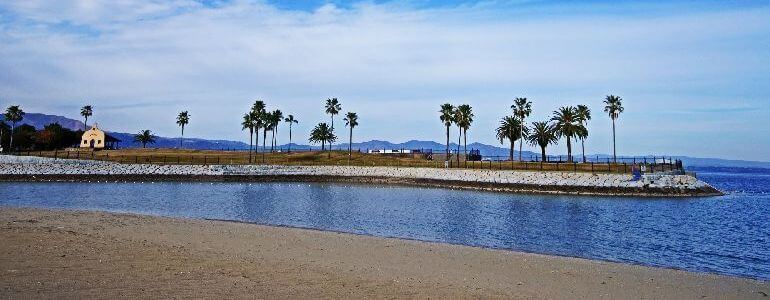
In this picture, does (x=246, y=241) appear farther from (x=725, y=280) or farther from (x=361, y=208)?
(x=361, y=208)

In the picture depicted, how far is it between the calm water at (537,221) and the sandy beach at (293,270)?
4.43 meters

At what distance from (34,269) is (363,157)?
9734cm

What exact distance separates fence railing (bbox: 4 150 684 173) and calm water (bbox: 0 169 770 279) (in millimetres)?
24866

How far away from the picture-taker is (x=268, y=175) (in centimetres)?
8662

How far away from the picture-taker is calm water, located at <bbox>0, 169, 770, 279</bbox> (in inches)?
938

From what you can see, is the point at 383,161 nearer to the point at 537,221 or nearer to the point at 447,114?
the point at 447,114

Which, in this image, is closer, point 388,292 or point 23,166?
point 388,292

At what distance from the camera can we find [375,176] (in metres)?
85.0

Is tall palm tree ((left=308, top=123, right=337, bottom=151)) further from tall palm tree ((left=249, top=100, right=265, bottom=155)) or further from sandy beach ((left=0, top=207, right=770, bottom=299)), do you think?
sandy beach ((left=0, top=207, right=770, bottom=299))

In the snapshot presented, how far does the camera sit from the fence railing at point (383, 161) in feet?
266

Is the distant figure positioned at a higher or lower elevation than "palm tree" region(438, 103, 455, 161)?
lower

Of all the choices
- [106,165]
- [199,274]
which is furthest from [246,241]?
[106,165]

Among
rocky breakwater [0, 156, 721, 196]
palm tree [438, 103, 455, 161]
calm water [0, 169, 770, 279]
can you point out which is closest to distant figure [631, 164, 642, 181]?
rocky breakwater [0, 156, 721, 196]

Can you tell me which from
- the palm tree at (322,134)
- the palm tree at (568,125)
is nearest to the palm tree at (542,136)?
the palm tree at (568,125)
